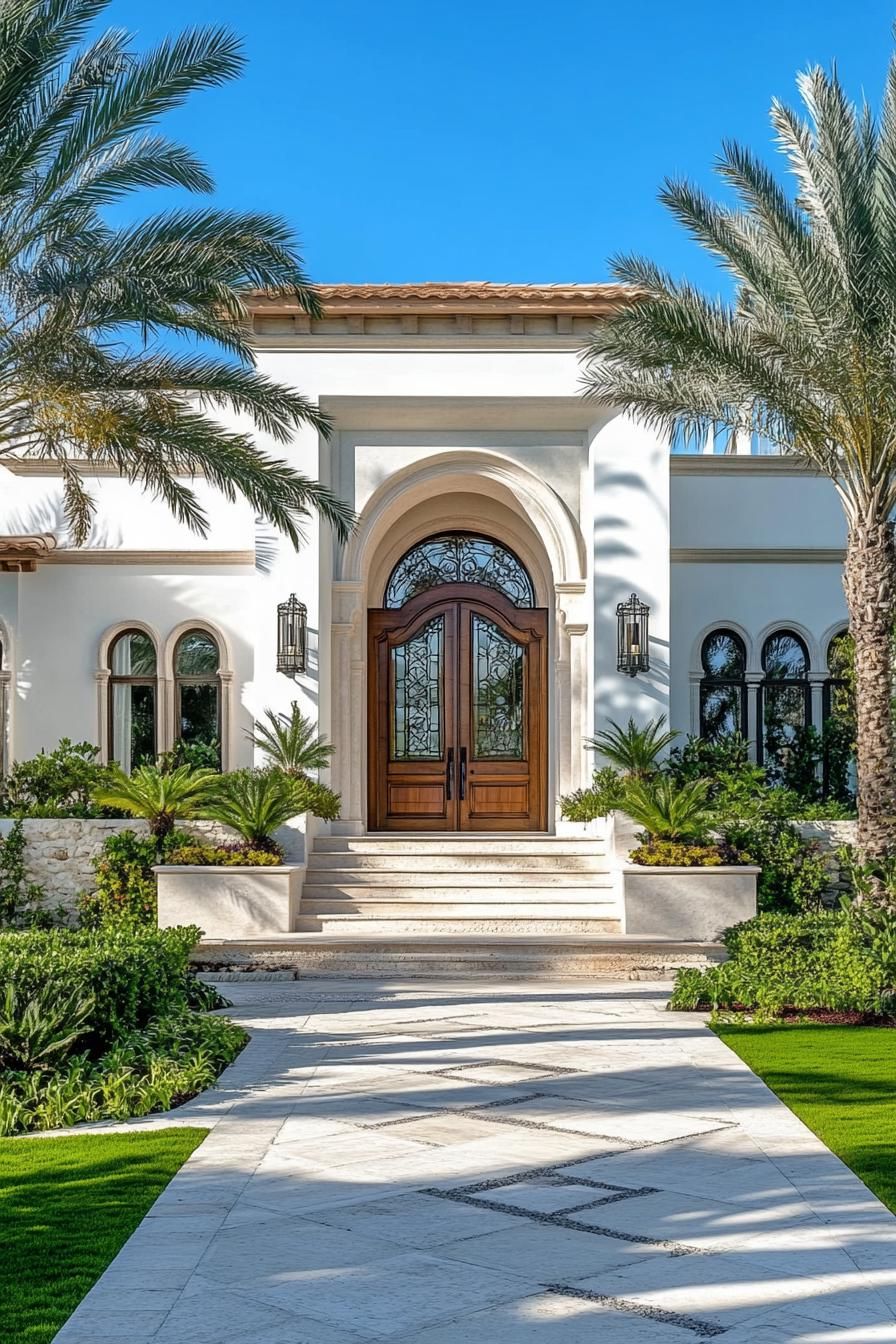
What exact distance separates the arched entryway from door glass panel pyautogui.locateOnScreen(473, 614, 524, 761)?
0.04ft

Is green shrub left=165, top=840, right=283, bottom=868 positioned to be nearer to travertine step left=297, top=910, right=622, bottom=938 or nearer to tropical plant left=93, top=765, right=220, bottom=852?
tropical plant left=93, top=765, right=220, bottom=852

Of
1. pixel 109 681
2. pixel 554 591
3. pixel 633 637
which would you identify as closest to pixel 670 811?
pixel 633 637

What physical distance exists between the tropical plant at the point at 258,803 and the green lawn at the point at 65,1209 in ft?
26.4

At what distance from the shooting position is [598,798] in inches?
643

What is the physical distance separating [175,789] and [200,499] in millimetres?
4621

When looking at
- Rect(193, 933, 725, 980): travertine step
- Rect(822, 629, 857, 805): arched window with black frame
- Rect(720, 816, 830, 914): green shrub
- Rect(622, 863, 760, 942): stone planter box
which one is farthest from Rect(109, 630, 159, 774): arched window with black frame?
Rect(822, 629, 857, 805): arched window with black frame


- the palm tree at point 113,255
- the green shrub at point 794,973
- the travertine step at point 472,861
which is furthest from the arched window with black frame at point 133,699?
the green shrub at point 794,973

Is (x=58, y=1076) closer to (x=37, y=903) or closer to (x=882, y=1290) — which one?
(x=882, y=1290)

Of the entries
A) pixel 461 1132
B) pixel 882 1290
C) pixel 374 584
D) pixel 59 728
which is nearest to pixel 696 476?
pixel 374 584

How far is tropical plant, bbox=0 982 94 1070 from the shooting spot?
28.0 feet

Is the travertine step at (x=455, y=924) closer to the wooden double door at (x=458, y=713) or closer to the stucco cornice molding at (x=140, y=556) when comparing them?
the wooden double door at (x=458, y=713)

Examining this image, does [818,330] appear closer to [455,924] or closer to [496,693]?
[455,924]

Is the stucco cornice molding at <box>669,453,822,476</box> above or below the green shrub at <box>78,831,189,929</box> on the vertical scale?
above

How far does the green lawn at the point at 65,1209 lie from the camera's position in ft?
16.2
